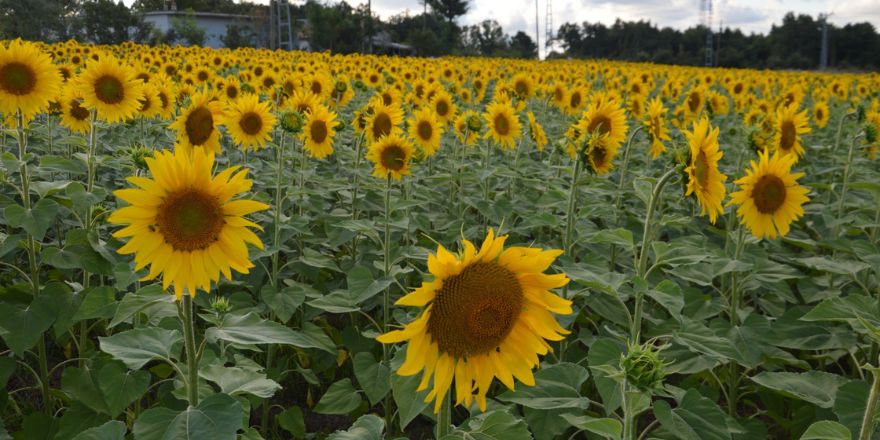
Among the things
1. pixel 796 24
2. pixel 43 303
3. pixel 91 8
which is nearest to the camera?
pixel 43 303

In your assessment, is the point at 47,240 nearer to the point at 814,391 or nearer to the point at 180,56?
the point at 814,391

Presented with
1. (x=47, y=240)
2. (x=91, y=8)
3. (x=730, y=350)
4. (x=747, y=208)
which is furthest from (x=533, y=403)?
(x=91, y=8)

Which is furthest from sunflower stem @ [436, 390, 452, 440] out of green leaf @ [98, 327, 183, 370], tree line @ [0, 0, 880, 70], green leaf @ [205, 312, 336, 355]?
tree line @ [0, 0, 880, 70]

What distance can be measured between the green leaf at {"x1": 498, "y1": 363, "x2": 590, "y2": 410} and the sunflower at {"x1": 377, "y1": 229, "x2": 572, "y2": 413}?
16.6 inches

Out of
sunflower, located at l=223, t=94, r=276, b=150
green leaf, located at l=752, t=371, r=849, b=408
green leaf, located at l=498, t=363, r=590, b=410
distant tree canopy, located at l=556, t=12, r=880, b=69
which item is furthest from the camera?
distant tree canopy, located at l=556, t=12, r=880, b=69

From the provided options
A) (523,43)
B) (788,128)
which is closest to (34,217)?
(788,128)

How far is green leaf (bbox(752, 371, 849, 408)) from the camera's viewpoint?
2391mm

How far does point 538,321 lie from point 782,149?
12.8 feet

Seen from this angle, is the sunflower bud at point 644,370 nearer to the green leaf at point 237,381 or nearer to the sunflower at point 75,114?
the green leaf at point 237,381

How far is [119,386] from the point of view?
2305 millimetres

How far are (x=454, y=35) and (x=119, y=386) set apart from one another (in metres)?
44.5

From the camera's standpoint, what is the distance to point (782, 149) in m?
4.84

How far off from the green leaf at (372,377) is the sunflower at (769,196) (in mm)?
1833

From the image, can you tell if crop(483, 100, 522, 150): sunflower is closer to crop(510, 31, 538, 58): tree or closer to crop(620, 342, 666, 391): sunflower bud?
crop(620, 342, 666, 391): sunflower bud
